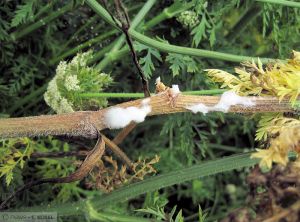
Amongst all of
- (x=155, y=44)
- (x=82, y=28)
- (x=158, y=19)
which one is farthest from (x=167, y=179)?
(x=82, y=28)

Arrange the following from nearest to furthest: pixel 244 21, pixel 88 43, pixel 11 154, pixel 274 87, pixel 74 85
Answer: pixel 274 87 → pixel 74 85 → pixel 11 154 → pixel 88 43 → pixel 244 21

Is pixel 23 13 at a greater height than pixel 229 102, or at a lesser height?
greater

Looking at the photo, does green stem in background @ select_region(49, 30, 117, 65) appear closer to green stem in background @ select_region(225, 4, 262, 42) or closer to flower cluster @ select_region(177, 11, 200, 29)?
flower cluster @ select_region(177, 11, 200, 29)

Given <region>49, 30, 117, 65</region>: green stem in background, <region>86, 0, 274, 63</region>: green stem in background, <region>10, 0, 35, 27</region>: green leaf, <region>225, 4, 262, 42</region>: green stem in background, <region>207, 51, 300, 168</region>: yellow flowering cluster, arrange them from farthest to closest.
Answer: <region>225, 4, 262, 42</region>: green stem in background < <region>49, 30, 117, 65</region>: green stem in background < <region>10, 0, 35, 27</region>: green leaf < <region>86, 0, 274, 63</region>: green stem in background < <region>207, 51, 300, 168</region>: yellow flowering cluster

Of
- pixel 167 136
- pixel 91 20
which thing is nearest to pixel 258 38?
pixel 167 136

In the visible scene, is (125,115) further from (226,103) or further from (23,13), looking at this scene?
(23,13)

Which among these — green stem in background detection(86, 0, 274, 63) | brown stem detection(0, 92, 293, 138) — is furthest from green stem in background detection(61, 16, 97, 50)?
brown stem detection(0, 92, 293, 138)

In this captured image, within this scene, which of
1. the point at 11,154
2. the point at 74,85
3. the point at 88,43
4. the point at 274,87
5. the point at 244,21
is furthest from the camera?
the point at 244,21
